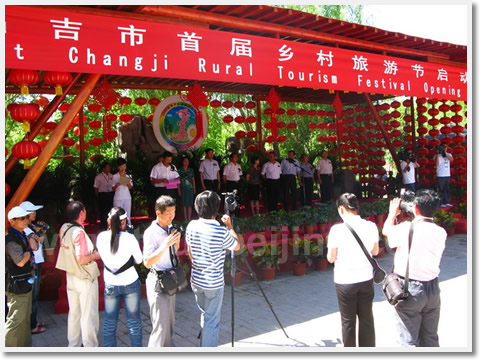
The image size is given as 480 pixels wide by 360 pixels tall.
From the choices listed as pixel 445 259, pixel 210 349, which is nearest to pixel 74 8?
pixel 210 349

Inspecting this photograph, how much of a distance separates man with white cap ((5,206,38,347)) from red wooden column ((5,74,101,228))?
0.73 meters

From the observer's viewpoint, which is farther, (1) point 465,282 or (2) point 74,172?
(2) point 74,172

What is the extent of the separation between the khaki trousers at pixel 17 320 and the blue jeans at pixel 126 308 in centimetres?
75

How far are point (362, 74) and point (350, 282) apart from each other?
13.5 feet

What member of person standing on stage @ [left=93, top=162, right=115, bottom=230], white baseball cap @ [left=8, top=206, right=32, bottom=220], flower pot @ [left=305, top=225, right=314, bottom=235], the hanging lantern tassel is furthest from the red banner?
person standing on stage @ [left=93, top=162, right=115, bottom=230]

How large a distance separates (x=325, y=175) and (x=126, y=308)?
806 cm

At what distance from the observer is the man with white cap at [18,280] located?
3.42 m

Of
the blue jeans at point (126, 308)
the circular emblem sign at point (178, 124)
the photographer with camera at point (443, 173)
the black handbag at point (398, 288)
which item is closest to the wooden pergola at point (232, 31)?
the circular emblem sign at point (178, 124)

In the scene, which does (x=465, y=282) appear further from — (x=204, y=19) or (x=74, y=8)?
(x=74, y=8)

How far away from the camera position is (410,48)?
302 inches

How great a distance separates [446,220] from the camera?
8750 millimetres

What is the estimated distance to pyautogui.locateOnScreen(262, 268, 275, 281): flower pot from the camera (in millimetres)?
6086

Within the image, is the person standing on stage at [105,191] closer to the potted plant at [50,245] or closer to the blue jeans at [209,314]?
the potted plant at [50,245]

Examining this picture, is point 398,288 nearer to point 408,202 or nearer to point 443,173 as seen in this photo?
point 408,202
